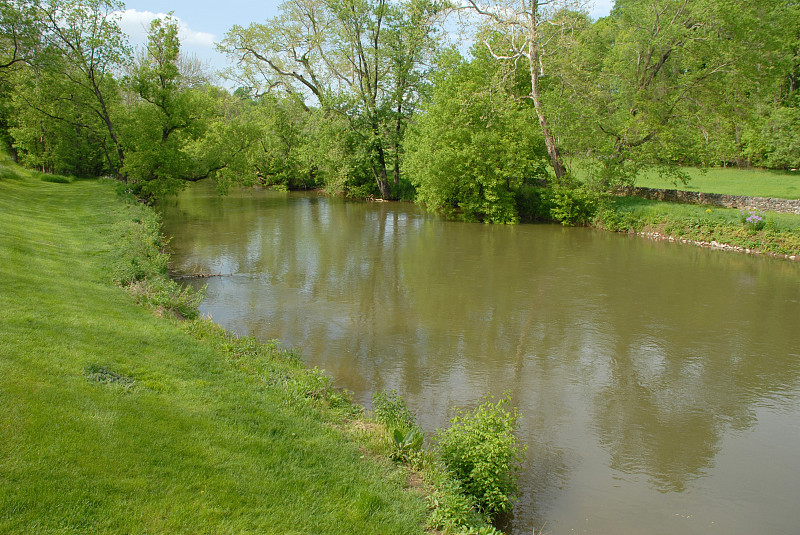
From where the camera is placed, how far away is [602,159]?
89.1 feet

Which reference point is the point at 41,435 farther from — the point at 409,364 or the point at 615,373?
the point at 615,373

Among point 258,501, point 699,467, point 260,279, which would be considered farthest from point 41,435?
point 260,279

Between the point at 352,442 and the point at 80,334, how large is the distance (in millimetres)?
4192

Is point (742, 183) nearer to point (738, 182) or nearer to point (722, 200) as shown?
point (738, 182)

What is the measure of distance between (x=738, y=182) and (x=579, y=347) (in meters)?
31.8

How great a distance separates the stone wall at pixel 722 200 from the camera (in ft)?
76.0

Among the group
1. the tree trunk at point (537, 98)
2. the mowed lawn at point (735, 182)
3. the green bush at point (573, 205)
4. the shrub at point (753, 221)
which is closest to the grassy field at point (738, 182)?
the mowed lawn at point (735, 182)

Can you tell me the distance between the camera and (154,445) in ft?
17.0

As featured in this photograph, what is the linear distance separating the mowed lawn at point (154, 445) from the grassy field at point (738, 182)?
24980 millimetres

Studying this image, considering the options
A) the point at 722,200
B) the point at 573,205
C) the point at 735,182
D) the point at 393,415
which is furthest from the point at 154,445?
the point at 735,182

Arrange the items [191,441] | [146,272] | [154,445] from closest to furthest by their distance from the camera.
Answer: [154,445]
[191,441]
[146,272]

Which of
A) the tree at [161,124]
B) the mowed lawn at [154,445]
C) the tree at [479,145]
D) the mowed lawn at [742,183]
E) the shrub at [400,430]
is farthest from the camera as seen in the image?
the mowed lawn at [742,183]

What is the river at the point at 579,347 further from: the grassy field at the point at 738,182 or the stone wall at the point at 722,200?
the grassy field at the point at 738,182

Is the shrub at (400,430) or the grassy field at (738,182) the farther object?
the grassy field at (738,182)
